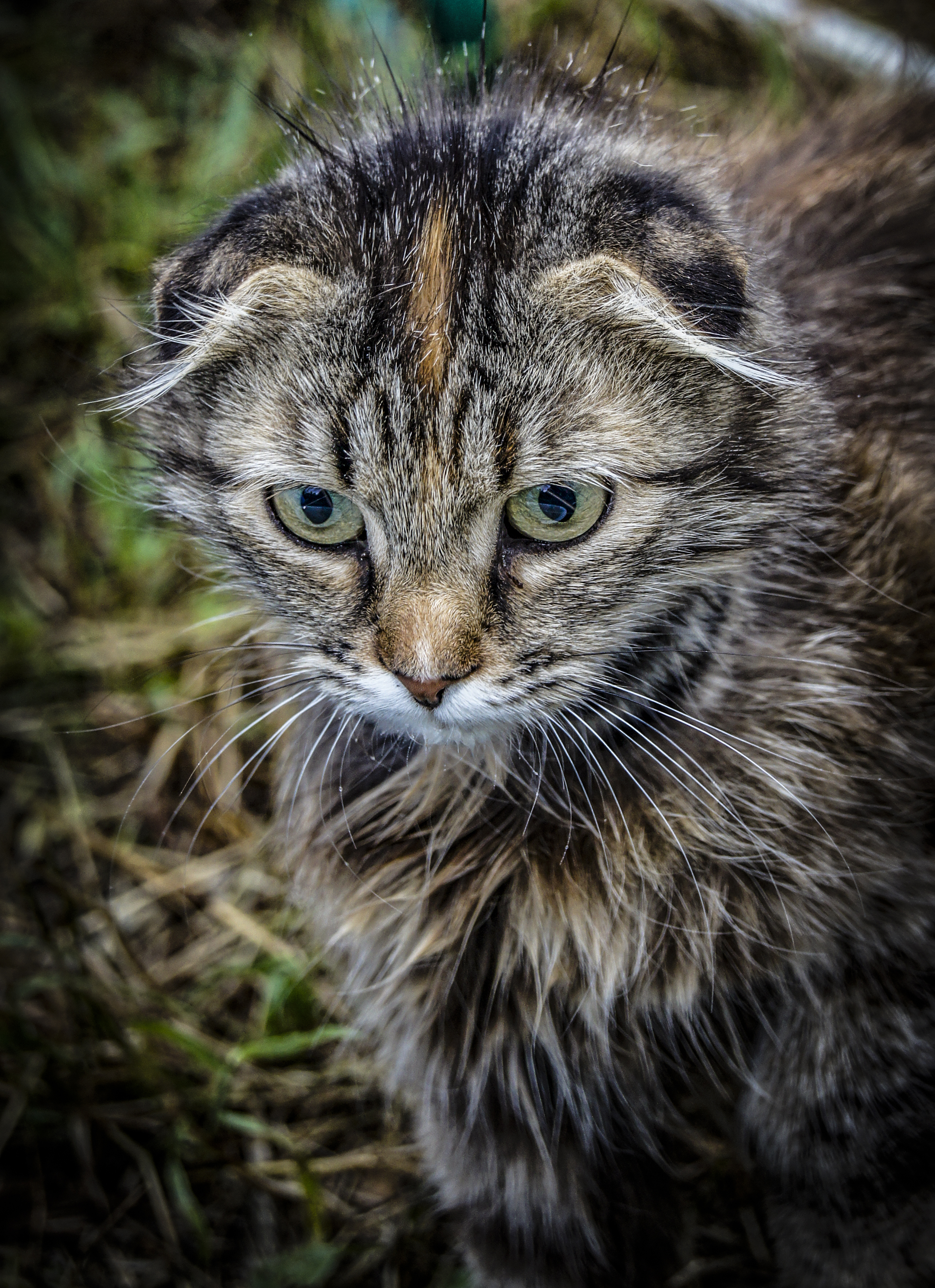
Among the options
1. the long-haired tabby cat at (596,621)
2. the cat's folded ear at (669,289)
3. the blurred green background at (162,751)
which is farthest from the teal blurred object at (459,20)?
the cat's folded ear at (669,289)

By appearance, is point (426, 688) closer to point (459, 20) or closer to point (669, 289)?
point (669, 289)

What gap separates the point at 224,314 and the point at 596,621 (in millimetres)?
514

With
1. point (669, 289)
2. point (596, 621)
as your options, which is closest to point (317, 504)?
point (596, 621)

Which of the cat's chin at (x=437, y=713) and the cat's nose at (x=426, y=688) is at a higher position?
the cat's nose at (x=426, y=688)

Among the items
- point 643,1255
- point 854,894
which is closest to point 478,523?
point 854,894

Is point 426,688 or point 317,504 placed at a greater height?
point 317,504

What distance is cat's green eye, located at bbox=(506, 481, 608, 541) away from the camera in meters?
1.07

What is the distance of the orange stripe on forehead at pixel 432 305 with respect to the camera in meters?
1.05

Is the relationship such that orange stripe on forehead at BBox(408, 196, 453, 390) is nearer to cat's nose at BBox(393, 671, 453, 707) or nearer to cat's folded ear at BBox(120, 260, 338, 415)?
cat's folded ear at BBox(120, 260, 338, 415)

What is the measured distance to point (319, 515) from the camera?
1.15m

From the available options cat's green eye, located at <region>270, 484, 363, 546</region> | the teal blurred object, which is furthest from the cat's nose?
the teal blurred object

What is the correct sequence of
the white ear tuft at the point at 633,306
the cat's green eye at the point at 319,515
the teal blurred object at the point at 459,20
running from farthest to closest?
1. the teal blurred object at the point at 459,20
2. the cat's green eye at the point at 319,515
3. the white ear tuft at the point at 633,306

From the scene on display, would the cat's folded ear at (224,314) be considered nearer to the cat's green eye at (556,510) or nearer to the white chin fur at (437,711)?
the cat's green eye at (556,510)

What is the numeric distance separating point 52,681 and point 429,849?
138cm
